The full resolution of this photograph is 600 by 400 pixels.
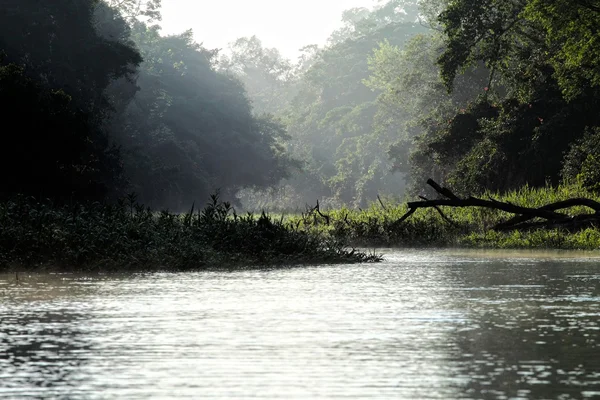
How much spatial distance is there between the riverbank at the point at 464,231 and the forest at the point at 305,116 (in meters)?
0.19

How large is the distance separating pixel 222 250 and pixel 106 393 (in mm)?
16040

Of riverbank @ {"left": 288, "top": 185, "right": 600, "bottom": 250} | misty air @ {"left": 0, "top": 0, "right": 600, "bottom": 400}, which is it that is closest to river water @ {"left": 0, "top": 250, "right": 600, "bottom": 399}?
misty air @ {"left": 0, "top": 0, "right": 600, "bottom": 400}

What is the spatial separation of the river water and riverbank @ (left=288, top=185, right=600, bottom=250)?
45.9 ft

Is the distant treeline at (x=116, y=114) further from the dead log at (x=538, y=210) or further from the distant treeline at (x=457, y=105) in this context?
the dead log at (x=538, y=210)

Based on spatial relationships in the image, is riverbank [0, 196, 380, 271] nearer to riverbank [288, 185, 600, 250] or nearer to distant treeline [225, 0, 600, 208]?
riverbank [288, 185, 600, 250]

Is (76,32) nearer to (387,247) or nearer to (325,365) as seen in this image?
(387,247)

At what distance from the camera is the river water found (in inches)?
315

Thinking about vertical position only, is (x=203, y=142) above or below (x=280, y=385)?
above

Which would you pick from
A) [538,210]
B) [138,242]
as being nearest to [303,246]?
[138,242]

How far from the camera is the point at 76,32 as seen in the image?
48.4 metres

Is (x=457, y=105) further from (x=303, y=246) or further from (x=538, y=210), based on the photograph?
(x=538, y=210)

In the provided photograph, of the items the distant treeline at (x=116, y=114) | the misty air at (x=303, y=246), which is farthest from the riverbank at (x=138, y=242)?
the distant treeline at (x=116, y=114)

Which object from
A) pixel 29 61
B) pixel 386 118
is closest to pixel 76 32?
pixel 29 61

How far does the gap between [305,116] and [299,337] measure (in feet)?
361
